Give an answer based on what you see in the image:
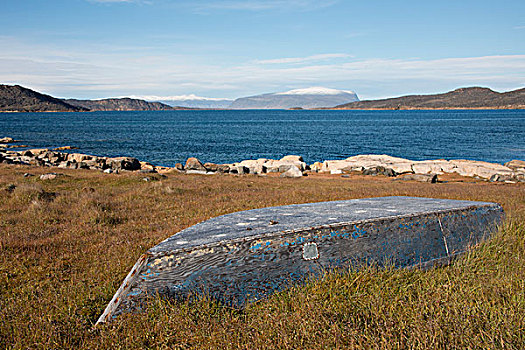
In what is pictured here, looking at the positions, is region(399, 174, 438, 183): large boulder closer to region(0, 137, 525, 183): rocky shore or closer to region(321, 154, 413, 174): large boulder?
region(0, 137, 525, 183): rocky shore

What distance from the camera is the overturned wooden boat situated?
3.87m

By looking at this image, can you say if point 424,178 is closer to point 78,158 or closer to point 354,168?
point 354,168

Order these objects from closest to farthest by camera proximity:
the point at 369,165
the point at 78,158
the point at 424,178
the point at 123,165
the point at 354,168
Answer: the point at 424,178
the point at 123,165
the point at 354,168
the point at 369,165
the point at 78,158

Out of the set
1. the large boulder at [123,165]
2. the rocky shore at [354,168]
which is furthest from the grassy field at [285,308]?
the large boulder at [123,165]

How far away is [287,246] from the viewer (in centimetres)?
426

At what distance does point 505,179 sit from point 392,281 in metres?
23.1

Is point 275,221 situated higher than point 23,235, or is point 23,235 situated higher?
point 275,221

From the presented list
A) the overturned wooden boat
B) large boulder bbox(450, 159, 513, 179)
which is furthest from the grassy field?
large boulder bbox(450, 159, 513, 179)

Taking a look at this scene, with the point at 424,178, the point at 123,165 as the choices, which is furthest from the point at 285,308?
the point at 123,165

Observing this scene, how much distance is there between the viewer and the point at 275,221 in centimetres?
487

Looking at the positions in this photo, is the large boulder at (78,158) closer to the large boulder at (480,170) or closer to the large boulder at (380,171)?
Answer: the large boulder at (380,171)

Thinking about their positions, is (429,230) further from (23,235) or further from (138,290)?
→ (23,235)

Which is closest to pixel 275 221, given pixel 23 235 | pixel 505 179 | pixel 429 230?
pixel 429 230

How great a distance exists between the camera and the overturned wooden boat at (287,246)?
12.7ft
